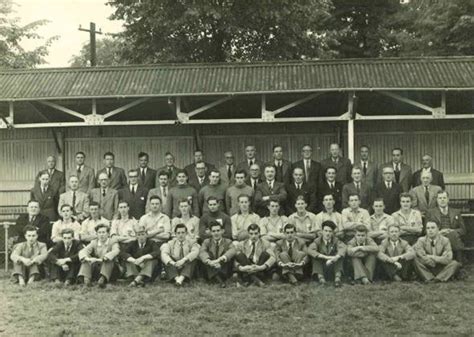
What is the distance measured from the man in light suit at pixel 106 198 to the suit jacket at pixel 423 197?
16.6 ft

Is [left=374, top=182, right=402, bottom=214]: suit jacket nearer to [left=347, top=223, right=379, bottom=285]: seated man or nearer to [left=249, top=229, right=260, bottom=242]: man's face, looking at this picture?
[left=347, top=223, right=379, bottom=285]: seated man

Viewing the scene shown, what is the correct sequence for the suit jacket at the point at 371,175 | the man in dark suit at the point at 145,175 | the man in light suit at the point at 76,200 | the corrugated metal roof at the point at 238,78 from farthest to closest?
the corrugated metal roof at the point at 238,78 → the man in dark suit at the point at 145,175 → the suit jacket at the point at 371,175 → the man in light suit at the point at 76,200

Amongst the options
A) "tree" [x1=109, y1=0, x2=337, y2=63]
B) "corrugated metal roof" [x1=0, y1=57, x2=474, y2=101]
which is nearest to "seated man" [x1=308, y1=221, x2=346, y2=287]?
"corrugated metal roof" [x1=0, y1=57, x2=474, y2=101]

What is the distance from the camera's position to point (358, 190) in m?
11.0

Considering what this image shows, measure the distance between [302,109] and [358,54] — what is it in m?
14.6

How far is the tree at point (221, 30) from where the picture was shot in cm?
2267

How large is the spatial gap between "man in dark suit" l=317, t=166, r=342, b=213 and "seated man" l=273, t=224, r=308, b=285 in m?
1.38

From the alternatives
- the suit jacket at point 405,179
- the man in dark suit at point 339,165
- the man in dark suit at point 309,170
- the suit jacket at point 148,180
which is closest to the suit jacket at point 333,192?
the man in dark suit at point 309,170

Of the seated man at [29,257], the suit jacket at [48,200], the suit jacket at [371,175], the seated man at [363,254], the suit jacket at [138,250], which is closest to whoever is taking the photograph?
the seated man at [363,254]

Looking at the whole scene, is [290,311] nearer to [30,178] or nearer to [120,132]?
[120,132]

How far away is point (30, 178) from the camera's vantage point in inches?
588

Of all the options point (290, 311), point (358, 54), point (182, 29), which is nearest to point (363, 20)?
point (358, 54)

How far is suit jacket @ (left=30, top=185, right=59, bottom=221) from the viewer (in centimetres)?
1187

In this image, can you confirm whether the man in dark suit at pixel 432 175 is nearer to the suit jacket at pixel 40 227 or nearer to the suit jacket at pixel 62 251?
the suit jacket at pixel 62 251
